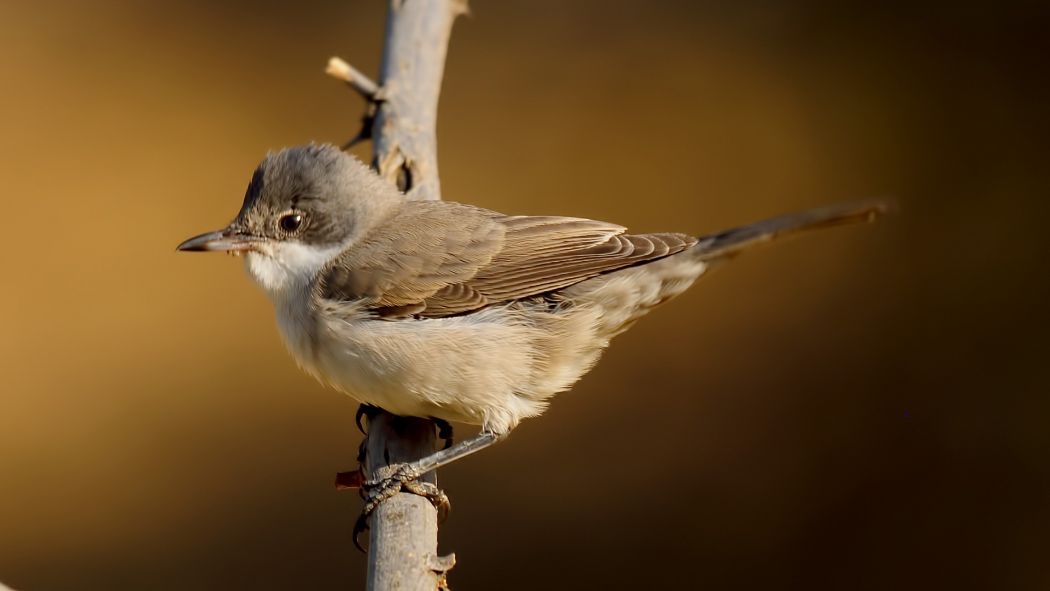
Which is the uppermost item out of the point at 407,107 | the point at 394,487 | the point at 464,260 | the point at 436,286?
the point at 407,107

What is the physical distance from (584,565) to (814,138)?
448cm

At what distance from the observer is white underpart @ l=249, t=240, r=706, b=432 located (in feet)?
13.1

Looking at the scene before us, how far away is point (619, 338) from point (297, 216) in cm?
437

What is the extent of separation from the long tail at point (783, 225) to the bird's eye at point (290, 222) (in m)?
1.52

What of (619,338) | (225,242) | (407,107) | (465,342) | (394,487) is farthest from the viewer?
(619,338)

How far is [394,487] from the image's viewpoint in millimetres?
3906

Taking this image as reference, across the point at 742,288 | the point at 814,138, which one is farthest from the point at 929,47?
the point at 742,288

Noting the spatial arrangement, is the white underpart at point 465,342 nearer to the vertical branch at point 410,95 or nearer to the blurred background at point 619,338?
the vertical branch at point 410,95

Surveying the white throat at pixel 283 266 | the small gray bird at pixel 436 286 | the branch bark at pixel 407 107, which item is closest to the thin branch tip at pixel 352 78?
the branch bark at pixel 407 107

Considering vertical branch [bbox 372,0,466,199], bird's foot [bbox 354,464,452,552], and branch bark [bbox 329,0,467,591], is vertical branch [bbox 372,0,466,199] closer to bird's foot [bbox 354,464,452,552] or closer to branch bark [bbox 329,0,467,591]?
branch bark [bbox 329,0,467,591]

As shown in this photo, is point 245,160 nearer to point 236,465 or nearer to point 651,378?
point 236,465

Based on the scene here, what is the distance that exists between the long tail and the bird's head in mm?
1365

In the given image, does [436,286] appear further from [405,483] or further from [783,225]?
[783,225]

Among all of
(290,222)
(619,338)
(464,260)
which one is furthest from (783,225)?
(619,338)
